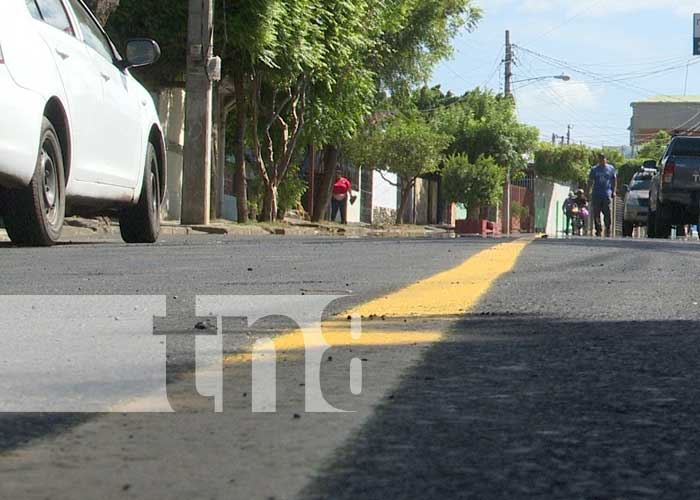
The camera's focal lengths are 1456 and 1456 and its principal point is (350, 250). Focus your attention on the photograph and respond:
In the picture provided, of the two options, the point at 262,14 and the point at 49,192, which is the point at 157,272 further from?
the point at 262,14

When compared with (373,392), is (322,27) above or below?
above

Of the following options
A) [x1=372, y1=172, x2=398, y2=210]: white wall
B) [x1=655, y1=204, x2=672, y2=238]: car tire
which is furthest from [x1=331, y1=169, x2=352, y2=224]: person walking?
[x1=655, y1=204, x2=672, y2=238]: car tire

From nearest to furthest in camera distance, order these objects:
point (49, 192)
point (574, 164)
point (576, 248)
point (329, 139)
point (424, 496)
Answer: point (424, 496)
point (49, 192)
point (576, 248)
point (329, 139)
point (574, 164)

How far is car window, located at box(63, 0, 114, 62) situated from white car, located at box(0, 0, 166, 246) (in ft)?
0.04

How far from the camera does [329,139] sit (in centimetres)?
3344

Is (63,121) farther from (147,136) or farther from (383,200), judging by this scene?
(383,200)

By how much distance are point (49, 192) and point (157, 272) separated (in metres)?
2.12

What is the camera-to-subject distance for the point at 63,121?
8969 mm

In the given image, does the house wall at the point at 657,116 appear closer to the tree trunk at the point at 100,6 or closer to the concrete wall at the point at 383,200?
the concrete wall at the point at 383,200

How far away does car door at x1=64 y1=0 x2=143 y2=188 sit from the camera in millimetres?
9516

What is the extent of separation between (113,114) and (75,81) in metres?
0.80

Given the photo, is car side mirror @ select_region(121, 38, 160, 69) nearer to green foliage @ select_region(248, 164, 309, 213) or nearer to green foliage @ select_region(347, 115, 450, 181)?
green foliage @ select_region(248, 164, 309, 213)

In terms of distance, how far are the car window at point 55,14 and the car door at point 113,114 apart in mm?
151

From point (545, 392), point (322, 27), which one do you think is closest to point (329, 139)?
point (322, 27)
